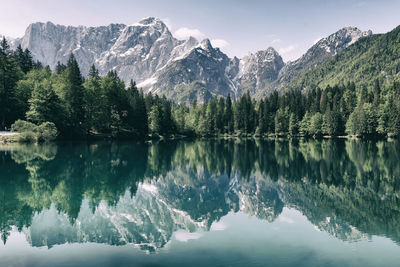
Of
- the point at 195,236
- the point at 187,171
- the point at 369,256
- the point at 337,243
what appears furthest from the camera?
the point at 187,171

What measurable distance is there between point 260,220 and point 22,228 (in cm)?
1323

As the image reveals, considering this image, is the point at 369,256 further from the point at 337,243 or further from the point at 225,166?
the point at 225,166

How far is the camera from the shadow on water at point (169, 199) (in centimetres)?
1543

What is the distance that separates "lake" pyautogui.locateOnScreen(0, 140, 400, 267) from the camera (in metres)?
12.2

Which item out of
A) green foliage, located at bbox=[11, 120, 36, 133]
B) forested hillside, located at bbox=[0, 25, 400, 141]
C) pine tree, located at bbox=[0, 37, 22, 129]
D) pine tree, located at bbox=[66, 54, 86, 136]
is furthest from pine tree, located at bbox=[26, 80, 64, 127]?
pine tree, located at bbox=[0, 37, 22, 129]

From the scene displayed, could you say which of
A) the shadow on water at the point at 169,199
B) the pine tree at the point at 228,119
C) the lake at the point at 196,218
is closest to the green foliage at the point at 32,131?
the shadow on water at the point at 169,199

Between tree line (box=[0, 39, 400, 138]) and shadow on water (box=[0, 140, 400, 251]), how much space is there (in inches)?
1743

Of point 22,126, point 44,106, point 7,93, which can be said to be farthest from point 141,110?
point 22,126

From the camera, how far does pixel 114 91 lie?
91.8 m

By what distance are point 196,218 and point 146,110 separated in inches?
3569

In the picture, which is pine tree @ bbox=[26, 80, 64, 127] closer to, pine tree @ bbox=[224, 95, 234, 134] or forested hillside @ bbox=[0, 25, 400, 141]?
forested hillside @ bbox=[0, 25, 400, 141]

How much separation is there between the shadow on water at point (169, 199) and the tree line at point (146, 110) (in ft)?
145

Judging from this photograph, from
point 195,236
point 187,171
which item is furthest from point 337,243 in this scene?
point 187,171

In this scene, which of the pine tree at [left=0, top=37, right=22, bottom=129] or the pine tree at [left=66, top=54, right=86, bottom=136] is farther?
the pine tree at [left=66, top=54, right=86, bottom=136]
